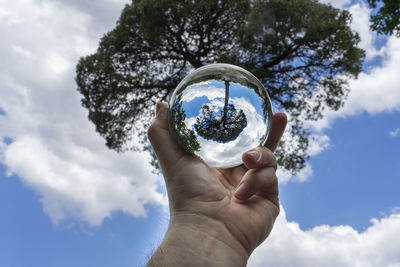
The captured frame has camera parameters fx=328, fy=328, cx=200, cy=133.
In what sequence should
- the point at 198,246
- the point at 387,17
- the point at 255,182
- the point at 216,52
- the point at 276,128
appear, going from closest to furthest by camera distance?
the point at 198,246
the point at 255,182
the point at 276,128
the point at 387,17
the point at 216,52

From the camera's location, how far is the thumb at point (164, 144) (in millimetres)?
2395

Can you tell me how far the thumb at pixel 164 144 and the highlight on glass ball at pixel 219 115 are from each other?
0.18ft

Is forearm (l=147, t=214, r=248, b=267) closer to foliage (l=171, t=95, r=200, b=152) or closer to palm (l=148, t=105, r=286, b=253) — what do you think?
palm (l=148, t=105, r=286, b=253)

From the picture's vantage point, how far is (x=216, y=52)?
42.0ft

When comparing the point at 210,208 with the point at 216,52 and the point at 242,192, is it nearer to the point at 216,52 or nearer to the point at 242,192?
the point at 242,192

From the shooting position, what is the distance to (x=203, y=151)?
2.40m

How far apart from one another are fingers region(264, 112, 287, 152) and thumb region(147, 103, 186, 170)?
2.49ft

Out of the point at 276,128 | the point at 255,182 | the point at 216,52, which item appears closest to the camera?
the point at 255,182

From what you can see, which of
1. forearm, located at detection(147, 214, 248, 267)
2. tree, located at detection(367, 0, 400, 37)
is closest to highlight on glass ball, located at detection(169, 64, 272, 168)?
forearm, located at detection(147, 214, 248, 267)

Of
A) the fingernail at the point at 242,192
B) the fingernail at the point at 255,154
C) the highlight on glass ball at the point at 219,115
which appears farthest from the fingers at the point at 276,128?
the fingernail at the point at 242,192

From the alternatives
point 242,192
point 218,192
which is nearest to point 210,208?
point 218,192

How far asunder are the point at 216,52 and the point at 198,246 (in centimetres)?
1145

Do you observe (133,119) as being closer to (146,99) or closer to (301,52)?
(146,99)

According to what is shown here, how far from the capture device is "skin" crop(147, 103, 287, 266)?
2057 millimetres
